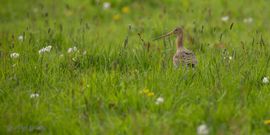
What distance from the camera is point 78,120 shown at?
4914mm

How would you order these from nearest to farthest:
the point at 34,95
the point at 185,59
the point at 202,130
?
1. the point at 202,130
2. the point at 34,95
3. the point at 185,59

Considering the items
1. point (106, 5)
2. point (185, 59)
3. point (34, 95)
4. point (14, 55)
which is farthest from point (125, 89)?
point (106, 5)

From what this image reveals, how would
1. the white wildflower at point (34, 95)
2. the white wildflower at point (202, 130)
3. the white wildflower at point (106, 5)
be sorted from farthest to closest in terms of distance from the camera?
the white wildflower at point (106, 5), the white wildflower at point (34, 95), the white wildflower at point (202, 130)

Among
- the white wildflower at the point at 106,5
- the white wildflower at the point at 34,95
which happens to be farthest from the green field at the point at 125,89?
the white wildflower at the point at 106,5

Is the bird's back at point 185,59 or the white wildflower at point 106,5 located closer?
the bird's back at point 185,59

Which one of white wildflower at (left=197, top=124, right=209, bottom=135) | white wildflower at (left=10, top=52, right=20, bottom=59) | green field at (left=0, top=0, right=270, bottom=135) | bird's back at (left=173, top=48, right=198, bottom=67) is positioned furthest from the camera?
white wildflower at (left=10, top=52, right=20, bottom=59)

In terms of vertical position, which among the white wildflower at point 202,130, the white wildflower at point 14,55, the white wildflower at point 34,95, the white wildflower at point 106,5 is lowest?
the white wildflower at point 202,130

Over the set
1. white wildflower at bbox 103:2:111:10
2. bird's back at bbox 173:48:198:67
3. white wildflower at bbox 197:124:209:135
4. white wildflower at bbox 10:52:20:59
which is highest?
white wildflower at bbox 103:2:111:10

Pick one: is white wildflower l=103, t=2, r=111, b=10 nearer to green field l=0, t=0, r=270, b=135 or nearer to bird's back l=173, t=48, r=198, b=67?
green field l=0, t=0, r=270, b=135

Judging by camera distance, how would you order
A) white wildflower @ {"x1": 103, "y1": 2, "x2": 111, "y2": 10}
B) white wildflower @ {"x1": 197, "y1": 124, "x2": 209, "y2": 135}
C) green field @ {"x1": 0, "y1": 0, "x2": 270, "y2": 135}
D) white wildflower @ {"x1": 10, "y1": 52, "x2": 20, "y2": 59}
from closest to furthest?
white wildflower @ {"x1": 197, "y1": 124, "x2": 209, "y2": 135}, green field @ {"x1": 0, "y1": 0, "x2": 270, "y2": 135}, white wildflower @ {"x1": 10, "y1": 52, "x2": 20, "y2": 59}, white wildflower @ {"x1": 103, "y1": 2, "x2": 111, "y2": 10}

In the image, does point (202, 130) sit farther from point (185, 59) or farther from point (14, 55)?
point (14, 55)

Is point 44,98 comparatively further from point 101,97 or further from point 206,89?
point 206,89

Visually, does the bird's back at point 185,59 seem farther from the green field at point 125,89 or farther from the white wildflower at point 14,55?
the white wildflower at point 14,55

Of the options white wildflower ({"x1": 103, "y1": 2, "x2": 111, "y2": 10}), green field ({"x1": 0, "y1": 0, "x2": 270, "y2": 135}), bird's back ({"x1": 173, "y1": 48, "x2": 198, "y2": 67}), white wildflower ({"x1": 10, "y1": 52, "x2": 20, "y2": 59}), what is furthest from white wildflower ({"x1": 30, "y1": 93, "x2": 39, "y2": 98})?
white wildflower ({"x1": 103, "y1": 2, "x2": 111, "y2": 10})
